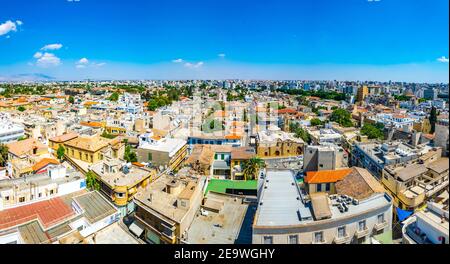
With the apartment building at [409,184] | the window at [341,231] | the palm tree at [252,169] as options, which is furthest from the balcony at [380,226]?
the palm tree at [252,169]

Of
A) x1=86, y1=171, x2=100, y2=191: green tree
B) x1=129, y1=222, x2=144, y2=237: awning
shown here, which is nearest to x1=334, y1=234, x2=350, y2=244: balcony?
x1=129, y1=222, x2=144, y2=237: awning

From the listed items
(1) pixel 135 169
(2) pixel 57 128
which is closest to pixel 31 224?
(1) pixel 135 169

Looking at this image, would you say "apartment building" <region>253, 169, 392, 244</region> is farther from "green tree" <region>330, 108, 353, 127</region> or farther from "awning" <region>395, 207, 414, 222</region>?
"green tree" <region>330, 108, 353, 127</region>

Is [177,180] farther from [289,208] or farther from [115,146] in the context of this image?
[115,146]

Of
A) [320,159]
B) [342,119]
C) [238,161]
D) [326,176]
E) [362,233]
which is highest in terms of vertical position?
[342,119]

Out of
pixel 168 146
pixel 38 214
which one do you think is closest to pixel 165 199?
pixel 38 214

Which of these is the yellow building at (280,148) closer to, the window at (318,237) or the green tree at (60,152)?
the window at (318,237)

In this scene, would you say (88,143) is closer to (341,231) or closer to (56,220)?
(56,220)
